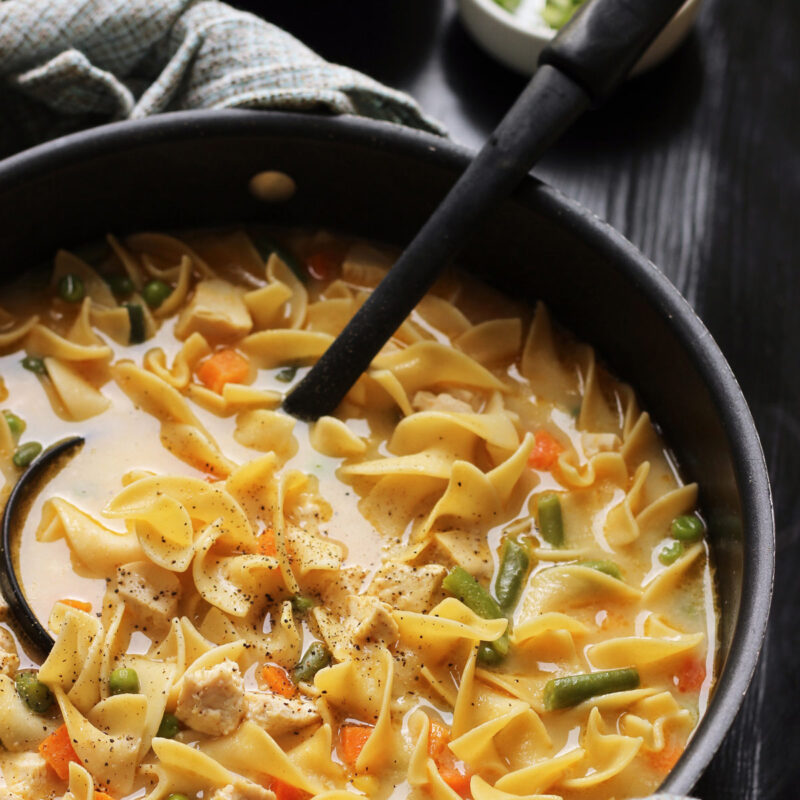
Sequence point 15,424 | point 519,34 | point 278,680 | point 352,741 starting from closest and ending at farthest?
1. point 352,741
2. point 278,680
3. point 15,424
4. point 519,34

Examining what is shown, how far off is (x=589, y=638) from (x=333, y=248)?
2174mm

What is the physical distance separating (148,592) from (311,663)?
2.14ft

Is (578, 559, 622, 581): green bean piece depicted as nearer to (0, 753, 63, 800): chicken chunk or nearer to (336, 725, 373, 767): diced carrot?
(336, 725, 373, 767): diced carrot

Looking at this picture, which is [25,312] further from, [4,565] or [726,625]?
[726,625]

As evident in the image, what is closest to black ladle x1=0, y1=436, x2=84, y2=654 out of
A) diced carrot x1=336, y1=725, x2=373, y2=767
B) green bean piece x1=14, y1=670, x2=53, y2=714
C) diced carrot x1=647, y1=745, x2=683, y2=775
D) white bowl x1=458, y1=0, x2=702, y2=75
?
green bean piece x1=14, y1=670, x2=53, y2=714

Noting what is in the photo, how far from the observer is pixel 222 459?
4.38 meters

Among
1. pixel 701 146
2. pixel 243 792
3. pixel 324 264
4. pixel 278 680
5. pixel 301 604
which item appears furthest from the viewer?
pixel 701 146

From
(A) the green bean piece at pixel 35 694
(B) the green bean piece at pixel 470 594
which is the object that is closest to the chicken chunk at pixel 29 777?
(A) the green bean piece at pixel 35 694

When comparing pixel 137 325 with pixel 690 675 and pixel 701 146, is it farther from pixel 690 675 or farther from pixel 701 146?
pixel 701 146

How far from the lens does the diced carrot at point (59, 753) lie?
3.68m

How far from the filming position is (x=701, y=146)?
5832mm

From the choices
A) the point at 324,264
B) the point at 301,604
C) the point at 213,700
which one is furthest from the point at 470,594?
the point at 324,264

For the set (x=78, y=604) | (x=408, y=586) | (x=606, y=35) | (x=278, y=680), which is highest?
(x=606, y=35)

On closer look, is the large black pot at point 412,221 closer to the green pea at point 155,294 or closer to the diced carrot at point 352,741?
the green pea at point 155,294
